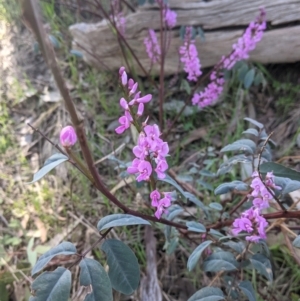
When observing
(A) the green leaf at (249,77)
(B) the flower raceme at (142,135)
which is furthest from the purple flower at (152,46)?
(B) the flower raceme at (142,135)

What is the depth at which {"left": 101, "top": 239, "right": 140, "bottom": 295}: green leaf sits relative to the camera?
76 cm

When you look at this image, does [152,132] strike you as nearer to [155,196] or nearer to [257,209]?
[155,196]

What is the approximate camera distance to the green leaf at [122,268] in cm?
76

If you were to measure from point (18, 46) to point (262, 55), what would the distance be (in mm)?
1397

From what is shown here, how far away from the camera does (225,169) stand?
108 cm

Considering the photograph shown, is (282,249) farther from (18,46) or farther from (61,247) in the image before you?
(18,46)

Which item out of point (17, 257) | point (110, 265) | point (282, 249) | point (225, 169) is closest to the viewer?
point (110, 265)

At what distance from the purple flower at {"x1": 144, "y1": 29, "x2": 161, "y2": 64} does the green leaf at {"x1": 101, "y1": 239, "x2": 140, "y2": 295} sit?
44.0 inches

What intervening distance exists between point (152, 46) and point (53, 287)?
1241mm

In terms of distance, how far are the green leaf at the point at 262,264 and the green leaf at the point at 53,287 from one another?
479 millimetres

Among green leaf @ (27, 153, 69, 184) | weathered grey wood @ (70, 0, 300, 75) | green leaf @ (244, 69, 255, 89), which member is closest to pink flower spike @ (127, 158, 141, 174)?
green leaf @ (27, 153, 69, 184)

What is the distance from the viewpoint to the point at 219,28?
1824 mm

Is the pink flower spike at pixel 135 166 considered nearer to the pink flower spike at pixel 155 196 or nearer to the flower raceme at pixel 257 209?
the pink flower spike at pixel 155 196

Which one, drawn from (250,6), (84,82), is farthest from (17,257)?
(250,6)
